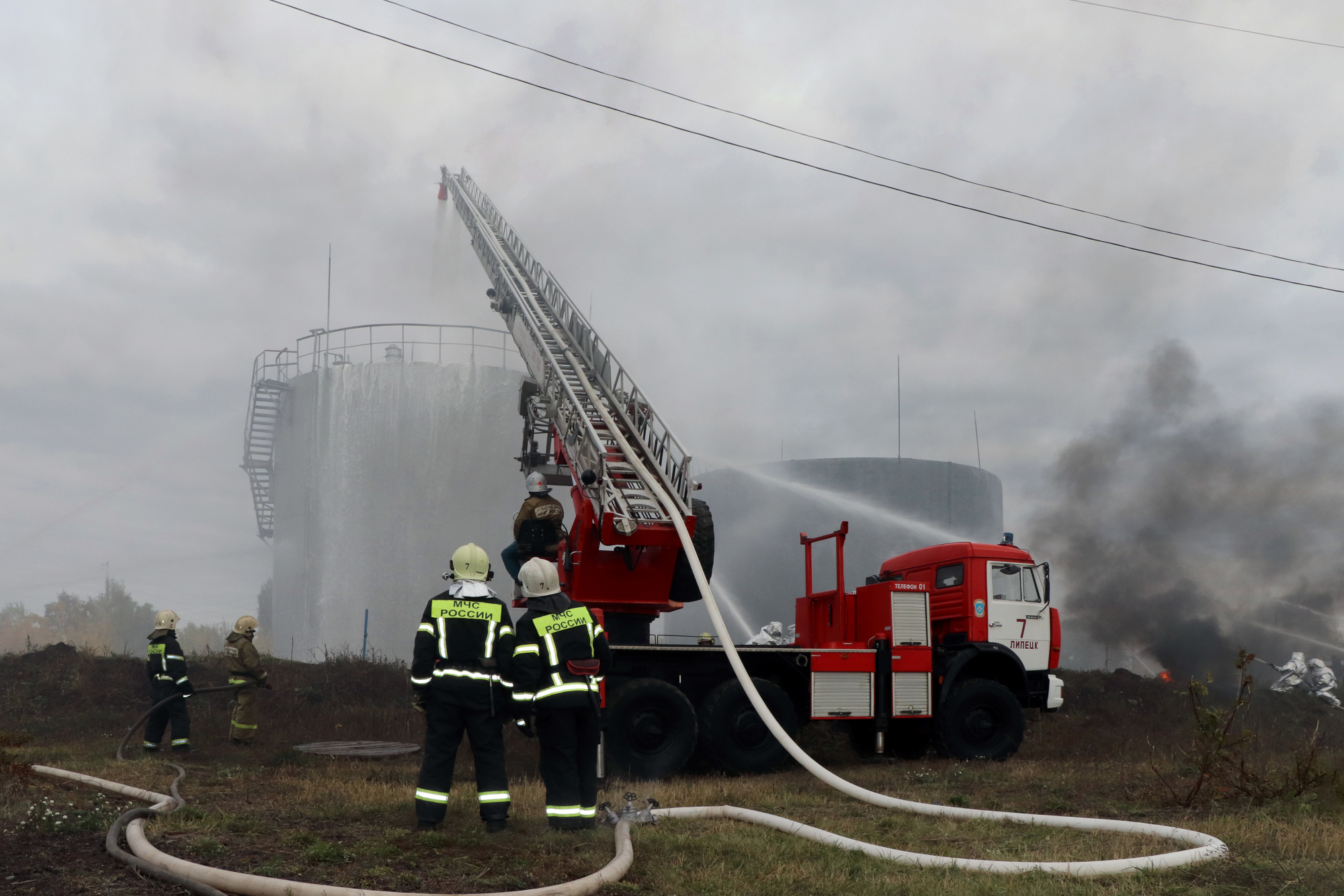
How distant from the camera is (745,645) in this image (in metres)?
11.3

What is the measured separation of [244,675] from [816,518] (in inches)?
760

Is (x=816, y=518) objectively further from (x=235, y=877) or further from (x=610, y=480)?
(x=235, y=877)

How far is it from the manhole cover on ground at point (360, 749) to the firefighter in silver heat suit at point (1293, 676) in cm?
1876

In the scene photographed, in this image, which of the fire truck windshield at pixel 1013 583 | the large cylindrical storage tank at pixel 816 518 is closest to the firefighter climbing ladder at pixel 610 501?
the fire truck windshield at pixel 1013 583

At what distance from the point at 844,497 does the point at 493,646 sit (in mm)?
23798

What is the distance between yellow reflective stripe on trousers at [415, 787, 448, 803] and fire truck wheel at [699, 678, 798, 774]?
184 inches

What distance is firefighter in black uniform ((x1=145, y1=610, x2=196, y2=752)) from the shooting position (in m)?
11.2

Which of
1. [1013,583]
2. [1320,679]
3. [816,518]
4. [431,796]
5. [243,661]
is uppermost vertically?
[816,518]

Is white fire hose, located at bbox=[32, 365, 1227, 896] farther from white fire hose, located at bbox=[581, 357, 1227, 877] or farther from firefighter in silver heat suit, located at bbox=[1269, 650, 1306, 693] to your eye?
firefighter in silver heat suit, located at bbox=[1269, 650, 1306, 693]

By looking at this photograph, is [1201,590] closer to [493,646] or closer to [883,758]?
[883,758]

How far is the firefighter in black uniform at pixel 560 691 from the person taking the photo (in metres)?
6.48

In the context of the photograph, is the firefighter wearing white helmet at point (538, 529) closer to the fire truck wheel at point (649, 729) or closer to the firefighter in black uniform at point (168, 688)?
the fire truck wheel at point (649, 729)

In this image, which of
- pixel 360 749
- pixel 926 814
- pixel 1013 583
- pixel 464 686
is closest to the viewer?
pixel 464 686

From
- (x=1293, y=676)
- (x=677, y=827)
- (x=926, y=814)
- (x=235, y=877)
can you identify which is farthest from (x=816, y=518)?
(x=235, y=877)
